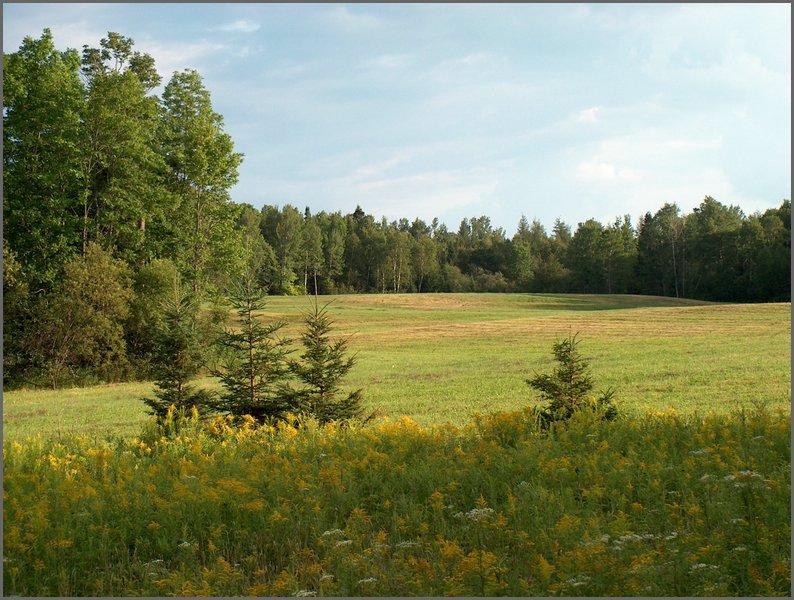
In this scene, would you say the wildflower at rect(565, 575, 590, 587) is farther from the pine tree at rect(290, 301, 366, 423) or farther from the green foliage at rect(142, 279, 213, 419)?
the green foliage at rect(142, 279, 213, 419)

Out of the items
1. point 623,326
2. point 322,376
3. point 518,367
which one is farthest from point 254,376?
point 623,326

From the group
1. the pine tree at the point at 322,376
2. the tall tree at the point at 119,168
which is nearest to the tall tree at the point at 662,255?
the tall tree at the point at 119,168

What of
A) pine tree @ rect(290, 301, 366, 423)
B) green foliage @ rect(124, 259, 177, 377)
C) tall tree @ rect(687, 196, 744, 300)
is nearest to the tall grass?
pine tree @ rect(290, 301, 366, 423)

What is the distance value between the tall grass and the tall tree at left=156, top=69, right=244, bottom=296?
94.1ft

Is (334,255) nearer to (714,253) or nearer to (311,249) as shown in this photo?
(311,249)

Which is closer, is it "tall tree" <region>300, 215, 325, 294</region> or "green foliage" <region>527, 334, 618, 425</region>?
"green foliage" <region>527, 334, 618, 425</region>

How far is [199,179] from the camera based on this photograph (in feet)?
118

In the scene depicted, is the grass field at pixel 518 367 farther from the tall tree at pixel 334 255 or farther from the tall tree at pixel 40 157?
the tall tree at pixel 334 255

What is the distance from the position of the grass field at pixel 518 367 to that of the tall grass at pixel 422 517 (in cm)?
391

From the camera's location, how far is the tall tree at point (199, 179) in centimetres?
3562

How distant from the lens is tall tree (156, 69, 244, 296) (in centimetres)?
3562

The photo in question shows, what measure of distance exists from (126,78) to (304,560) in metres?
32.4

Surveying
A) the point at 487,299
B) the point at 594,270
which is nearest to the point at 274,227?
the point at 487,299

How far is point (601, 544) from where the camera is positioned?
451cm
